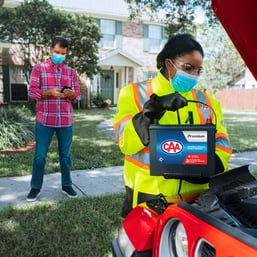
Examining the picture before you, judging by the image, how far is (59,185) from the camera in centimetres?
445

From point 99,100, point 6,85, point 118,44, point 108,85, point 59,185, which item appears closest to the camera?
point 59,185

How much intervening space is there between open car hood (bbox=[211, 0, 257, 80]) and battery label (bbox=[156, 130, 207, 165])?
0.43 meters

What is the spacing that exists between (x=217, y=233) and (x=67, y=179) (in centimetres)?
314

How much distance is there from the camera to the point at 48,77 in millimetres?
3697

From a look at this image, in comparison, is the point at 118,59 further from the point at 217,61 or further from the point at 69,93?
the point at 69,93

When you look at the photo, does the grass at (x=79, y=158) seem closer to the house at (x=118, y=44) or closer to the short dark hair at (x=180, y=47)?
the short dark hair at (x=180, y=47)

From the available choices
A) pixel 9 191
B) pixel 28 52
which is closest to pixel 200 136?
pixel 9 191

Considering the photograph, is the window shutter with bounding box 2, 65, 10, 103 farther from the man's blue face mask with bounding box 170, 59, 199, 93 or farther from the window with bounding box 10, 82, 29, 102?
the man's blue face mask with bounding box 170, 59, 199, 93

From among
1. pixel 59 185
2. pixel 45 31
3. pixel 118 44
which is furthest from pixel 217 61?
pixel 59 185

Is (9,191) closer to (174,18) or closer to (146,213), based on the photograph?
(146,213)

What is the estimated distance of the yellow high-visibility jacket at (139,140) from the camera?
172cm

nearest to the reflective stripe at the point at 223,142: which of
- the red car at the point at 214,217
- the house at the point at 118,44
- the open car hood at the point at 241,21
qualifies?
the red car at the point at 214,217

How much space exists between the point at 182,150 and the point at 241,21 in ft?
2.09

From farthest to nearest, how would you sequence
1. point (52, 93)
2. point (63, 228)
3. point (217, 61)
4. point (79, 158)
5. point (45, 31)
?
1. point (217, 61)
2. point (45, 31)
3. point (79, 158)
4. point (52, 93)
5. point (63, 228)
